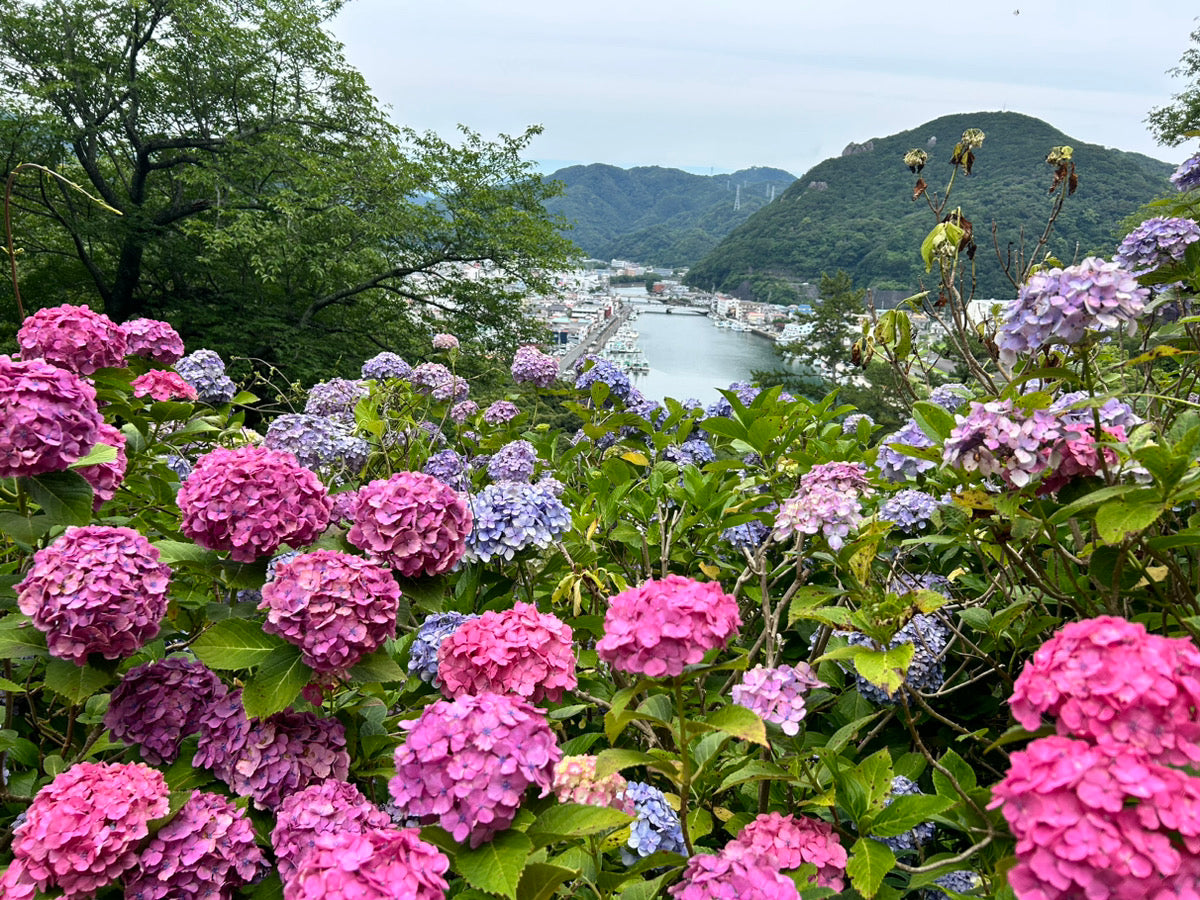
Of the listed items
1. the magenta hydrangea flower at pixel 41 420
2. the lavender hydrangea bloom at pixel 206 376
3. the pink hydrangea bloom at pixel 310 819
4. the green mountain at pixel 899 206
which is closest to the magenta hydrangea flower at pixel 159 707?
the pink hydrangea bloom at pixel 310 819

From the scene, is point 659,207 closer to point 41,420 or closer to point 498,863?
point 41,420

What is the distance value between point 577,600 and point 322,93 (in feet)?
56.7

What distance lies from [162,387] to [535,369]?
155 cm

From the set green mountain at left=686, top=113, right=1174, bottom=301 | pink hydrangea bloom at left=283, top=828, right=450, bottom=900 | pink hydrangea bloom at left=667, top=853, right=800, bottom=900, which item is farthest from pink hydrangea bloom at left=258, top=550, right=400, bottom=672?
green mountain at left=686, top=113, right=1174, bottom=301

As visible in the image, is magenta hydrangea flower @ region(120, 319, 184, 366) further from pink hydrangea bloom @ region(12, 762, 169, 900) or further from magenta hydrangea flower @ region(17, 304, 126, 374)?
pink hydrangea bloom @ region(12, 762, 169, 900)

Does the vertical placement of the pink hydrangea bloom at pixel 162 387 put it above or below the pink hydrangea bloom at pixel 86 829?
above

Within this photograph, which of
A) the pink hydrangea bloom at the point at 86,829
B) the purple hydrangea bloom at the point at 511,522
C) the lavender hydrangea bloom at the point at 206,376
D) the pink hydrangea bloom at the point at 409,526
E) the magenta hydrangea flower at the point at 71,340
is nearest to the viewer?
the pink hydrangea bloom at the point at 86,829

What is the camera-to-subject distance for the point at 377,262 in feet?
48.1

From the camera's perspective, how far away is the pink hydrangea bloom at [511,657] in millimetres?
1127

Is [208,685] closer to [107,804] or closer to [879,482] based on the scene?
[107,804]

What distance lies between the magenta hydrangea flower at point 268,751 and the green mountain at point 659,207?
79.3m

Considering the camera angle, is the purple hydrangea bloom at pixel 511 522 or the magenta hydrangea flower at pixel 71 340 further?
the magenta hydrangea flower at pixel 71 340

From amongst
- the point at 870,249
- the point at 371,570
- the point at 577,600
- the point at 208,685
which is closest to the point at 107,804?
the point at 208,685

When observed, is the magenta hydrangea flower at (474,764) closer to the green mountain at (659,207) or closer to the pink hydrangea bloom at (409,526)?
the pink hydrangea bloom at (409,526)
